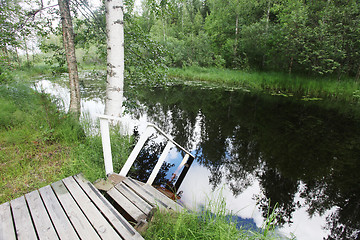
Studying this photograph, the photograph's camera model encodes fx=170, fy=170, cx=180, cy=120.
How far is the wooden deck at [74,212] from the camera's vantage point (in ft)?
5.23

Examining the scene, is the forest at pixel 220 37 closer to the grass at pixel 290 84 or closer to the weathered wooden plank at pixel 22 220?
the grass at pixel 290 84

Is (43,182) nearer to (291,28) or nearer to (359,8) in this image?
(291,28)

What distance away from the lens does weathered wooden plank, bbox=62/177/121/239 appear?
1606mm

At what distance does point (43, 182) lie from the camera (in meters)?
2.59

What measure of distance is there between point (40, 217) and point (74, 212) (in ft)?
1.03

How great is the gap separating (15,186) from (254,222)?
3689 millimetres

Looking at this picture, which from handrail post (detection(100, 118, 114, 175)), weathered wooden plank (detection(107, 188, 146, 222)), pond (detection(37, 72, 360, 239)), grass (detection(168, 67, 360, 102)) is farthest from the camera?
grass (detection(168, 67, 360, 102))

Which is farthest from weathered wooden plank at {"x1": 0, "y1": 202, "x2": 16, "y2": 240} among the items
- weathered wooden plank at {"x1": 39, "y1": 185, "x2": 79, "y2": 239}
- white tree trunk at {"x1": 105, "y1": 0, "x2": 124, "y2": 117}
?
white tree trunk at {"x1": 105, "y1": 0, "x2": 124, "y2": 117}

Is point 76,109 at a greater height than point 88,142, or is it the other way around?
point 76,109

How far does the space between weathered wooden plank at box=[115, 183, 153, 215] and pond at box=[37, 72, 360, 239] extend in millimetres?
1109

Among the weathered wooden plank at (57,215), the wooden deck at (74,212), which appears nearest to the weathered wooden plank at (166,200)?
the wooden deck at (74,212)

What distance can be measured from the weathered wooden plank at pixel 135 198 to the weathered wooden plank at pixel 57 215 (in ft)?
2.34

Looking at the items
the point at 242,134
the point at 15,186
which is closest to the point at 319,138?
the point at 242,134

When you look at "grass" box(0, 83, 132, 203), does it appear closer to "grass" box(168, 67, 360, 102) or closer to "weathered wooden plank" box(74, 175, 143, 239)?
"weathered wooden plank" box(74, 175, 143, 239)
